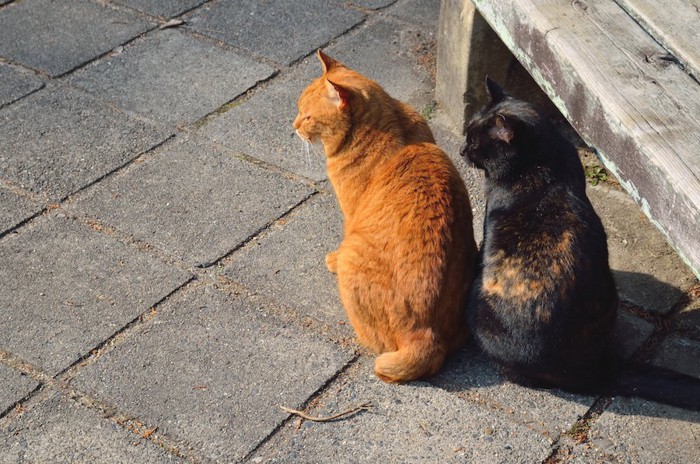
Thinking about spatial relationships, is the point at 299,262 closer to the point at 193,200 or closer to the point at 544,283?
the point at 193,200

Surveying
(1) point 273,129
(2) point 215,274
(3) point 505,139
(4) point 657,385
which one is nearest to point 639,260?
(4) point 657,385

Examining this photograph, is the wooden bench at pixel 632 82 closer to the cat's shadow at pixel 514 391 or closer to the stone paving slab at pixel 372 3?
the cat's shadow at pixel 514 391

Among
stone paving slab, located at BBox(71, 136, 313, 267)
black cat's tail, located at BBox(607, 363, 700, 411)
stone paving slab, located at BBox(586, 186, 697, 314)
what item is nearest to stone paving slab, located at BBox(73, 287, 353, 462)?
stone paving slab, located at BBox(71, 136, 313, 267)

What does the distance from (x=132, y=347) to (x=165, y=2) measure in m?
2.88

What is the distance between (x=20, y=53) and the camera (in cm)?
511

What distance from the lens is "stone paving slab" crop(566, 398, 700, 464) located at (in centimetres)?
297

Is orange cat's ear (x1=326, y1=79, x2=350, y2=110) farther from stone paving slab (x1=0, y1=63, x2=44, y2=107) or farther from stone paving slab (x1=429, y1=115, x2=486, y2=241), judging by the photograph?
stone paving slab (x1=0, y1=63, x2=44, y2=107)

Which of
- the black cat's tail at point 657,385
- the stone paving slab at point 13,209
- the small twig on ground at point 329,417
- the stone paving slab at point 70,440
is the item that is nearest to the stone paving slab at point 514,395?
the black cat's tail at point 657,385

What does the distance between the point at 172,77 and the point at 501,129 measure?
2412mm

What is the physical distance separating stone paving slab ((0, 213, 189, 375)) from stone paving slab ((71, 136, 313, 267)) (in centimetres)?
14

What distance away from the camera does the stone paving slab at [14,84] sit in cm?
479

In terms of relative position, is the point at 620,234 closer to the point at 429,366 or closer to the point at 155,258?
the point at 429,366

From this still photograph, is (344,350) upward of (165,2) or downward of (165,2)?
downward

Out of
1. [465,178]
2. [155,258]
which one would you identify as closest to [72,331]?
[155,258]
